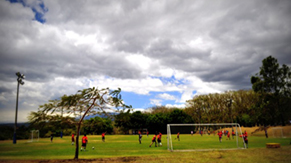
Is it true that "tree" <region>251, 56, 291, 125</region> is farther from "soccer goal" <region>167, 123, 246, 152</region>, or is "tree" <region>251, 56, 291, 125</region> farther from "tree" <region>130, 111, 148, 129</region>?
"tree" <region>130, 111, 148, 129</region>

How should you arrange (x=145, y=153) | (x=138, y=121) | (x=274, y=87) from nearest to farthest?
(x=145, y=153), (x=274, y=87), (x=138, y=121)

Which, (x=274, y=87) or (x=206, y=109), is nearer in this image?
(x=274, y=87)

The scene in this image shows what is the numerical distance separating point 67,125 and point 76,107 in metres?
Answer: 1.71

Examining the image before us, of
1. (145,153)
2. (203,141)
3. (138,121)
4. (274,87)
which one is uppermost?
(274,87)

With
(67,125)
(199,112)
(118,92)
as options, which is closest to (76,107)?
(67,125)

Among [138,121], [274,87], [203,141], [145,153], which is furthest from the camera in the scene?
[138,121]

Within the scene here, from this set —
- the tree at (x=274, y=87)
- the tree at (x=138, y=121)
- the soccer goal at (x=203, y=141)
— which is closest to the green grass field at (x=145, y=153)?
the soccer goal at (x=203, y=141)

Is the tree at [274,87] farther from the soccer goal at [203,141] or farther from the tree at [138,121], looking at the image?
the tree at [138,121]

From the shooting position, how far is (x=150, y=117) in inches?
2842

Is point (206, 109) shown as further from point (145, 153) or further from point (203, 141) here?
point (145, 153)

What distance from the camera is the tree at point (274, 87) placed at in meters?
49.4

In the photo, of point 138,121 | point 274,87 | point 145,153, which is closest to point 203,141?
point 145,153

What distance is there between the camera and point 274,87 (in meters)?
52.1

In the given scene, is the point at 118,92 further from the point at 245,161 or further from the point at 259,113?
the point at 259,113
